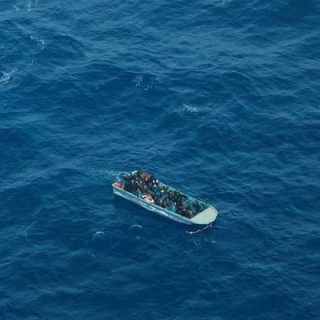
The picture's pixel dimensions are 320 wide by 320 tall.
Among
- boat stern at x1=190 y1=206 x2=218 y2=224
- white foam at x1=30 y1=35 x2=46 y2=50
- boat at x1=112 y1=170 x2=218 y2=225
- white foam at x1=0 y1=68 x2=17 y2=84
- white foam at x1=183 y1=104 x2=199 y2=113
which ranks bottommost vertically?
boat stern at x1=190 y1=206 x2=218 y2=224

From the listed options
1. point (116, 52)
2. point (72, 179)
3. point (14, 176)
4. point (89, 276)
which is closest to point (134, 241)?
point (89, 276)

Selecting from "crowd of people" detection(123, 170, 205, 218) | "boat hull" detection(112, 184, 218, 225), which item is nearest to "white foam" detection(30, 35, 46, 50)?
"crowd of people" detection(123, 170, 205, 218)

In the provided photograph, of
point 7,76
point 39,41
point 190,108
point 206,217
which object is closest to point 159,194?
point 206,217

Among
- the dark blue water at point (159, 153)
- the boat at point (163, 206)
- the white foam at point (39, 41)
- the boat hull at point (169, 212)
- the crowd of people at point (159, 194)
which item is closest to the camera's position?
the dark blue water at point (159, 153)

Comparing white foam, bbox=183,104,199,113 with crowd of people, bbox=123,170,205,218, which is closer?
crowd of people, bbox=123,170,205,218

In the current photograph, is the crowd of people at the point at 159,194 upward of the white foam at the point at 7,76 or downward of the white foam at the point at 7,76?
downward

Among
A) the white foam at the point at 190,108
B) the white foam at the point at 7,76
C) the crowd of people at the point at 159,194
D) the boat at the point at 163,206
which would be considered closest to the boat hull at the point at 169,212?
the boat at the point at 163,206

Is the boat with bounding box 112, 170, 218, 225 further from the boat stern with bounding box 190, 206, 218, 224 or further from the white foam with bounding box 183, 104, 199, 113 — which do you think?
the white foam with bounding box 183, 104, 199, 113

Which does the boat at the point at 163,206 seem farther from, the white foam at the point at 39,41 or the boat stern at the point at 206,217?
the white foam at the point at 39,41

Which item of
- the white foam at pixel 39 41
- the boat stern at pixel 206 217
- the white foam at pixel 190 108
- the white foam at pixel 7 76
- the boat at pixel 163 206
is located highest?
the white foam at pixel 39 41
